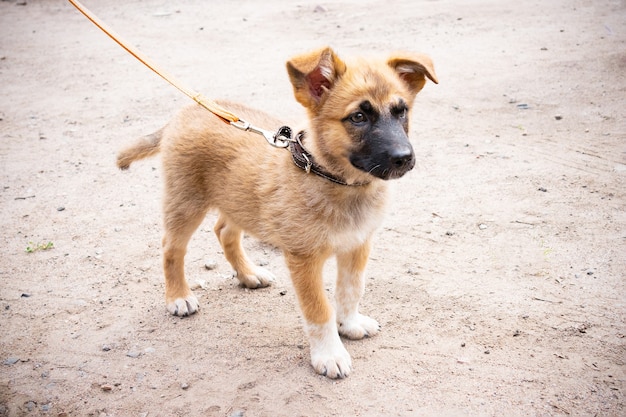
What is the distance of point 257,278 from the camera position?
4.38 metres

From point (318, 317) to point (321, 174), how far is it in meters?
0.85

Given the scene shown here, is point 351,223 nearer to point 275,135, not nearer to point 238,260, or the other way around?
point 275,135

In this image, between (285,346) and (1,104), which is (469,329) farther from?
(1,104)

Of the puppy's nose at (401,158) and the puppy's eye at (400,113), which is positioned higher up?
the puppy's eye at (400,113)

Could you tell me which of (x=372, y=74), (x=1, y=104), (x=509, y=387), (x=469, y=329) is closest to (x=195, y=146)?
(x=372, y=74)

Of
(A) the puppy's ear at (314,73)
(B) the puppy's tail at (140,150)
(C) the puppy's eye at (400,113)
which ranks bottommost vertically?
(B) the puppy's tail at (140,150)

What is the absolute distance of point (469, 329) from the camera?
3.69m

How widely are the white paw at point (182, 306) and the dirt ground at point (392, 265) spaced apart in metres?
0.07

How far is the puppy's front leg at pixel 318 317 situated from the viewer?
332cm

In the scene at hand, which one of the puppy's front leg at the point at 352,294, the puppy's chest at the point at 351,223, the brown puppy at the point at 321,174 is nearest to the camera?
the brown puppy at the point at 321,174

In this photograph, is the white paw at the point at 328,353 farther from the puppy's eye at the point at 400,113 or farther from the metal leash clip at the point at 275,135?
the puppy's eye at the point at 400,113

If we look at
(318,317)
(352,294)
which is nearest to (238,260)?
(352,294)

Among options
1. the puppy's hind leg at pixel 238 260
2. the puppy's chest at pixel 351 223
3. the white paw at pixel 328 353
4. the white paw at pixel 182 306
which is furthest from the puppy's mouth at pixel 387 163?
the white paw at pixel 182 306

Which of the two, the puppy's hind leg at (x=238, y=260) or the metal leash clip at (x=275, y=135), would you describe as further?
the puppy's hind leg at (x=238, y=260)
